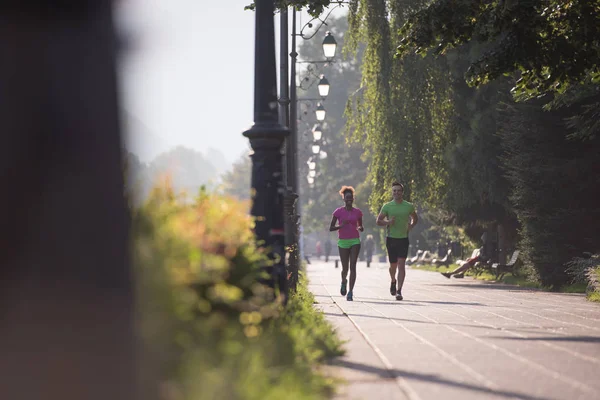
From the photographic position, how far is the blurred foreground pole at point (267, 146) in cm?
948

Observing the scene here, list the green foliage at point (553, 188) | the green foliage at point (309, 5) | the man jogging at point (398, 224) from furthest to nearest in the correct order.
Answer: the green foliage at point (553, 188)
the man jogging at point (398, 224)
the green foliage at point (309, 5)

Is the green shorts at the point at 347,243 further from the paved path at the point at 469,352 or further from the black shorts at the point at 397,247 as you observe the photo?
the paved path at the point at 469,352

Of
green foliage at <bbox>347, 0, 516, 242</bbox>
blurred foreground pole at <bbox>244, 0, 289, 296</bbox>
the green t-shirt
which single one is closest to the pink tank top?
the green t-shirt

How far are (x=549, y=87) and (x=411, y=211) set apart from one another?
12.6 ft

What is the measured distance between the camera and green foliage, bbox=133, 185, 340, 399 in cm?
499

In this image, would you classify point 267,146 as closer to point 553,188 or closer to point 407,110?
point 553,188

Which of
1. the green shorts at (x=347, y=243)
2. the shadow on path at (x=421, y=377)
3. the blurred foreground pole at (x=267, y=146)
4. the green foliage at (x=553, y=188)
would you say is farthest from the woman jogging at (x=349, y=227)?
the shadow on path at (x=421, y=377)

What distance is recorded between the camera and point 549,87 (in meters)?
15.2

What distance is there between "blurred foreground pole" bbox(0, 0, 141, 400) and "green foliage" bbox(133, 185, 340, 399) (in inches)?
7.3

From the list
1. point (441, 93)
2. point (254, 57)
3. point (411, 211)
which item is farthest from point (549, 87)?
point (441, 93)

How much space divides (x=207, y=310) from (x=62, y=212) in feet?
2.99

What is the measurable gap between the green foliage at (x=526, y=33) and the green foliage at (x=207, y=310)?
7.21 meters

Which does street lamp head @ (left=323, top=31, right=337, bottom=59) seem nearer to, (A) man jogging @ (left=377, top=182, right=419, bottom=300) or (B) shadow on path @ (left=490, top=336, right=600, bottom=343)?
(A) man jogging @ (left=377, top=182, right=419, bottom=300)

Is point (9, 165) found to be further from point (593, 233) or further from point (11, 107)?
point (593, 233)
